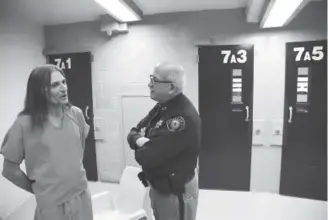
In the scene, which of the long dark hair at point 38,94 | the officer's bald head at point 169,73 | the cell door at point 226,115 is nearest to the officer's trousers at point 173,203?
the officer's bald head at point 169,73

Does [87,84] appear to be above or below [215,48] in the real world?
below

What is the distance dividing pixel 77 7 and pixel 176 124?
1.19 m

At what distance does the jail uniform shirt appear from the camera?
3.38 ft

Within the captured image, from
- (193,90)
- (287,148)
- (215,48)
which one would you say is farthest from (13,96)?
(287,148)

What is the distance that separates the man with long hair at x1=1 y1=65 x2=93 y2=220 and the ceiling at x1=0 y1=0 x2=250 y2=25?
2.18ft

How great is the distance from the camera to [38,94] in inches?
41.1

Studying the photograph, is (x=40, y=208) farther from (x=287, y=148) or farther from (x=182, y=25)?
(x=287, y=148)

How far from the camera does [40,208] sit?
3.58 feet

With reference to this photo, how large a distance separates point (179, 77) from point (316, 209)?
188cm

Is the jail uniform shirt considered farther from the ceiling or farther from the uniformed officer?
the ceiling

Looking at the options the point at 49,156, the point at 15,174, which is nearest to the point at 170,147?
the point at 49,156

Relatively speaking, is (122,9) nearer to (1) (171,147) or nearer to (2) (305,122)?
(1) (171,147)

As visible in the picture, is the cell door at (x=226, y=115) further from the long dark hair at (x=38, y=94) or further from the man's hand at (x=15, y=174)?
the man's hand at (x=15, y=174)

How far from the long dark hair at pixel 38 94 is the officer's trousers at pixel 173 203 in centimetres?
67
